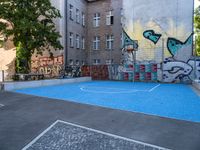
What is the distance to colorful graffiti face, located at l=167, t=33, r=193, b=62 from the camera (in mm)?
23625

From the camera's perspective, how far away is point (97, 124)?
22.4 ft

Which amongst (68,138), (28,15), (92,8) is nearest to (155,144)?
(68,138)

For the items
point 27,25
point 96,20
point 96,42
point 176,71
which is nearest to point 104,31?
point 96,42

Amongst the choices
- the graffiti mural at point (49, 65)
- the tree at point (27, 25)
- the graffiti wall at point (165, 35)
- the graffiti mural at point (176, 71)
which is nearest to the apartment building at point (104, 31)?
the graffiti wall at point (165, 35)

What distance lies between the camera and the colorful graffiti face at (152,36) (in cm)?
2491

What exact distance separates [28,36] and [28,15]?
1790mm

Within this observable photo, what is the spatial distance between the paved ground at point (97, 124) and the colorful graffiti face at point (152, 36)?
57.4ft

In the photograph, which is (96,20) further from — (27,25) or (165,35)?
(27,25)

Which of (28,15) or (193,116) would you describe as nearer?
(193,116)

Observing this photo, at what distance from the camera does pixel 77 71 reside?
93.7 feet

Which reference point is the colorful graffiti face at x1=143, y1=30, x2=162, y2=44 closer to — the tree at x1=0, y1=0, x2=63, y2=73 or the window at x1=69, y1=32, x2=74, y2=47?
the window at x1=69, y1=32, x2=74, y2=47

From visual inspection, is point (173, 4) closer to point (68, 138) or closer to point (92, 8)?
point (92, 8)

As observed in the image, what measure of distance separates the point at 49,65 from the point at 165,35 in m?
14.0

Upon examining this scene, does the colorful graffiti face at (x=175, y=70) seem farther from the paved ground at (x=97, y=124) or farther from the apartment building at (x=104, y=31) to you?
the paved ground at (x=97, y=124)
